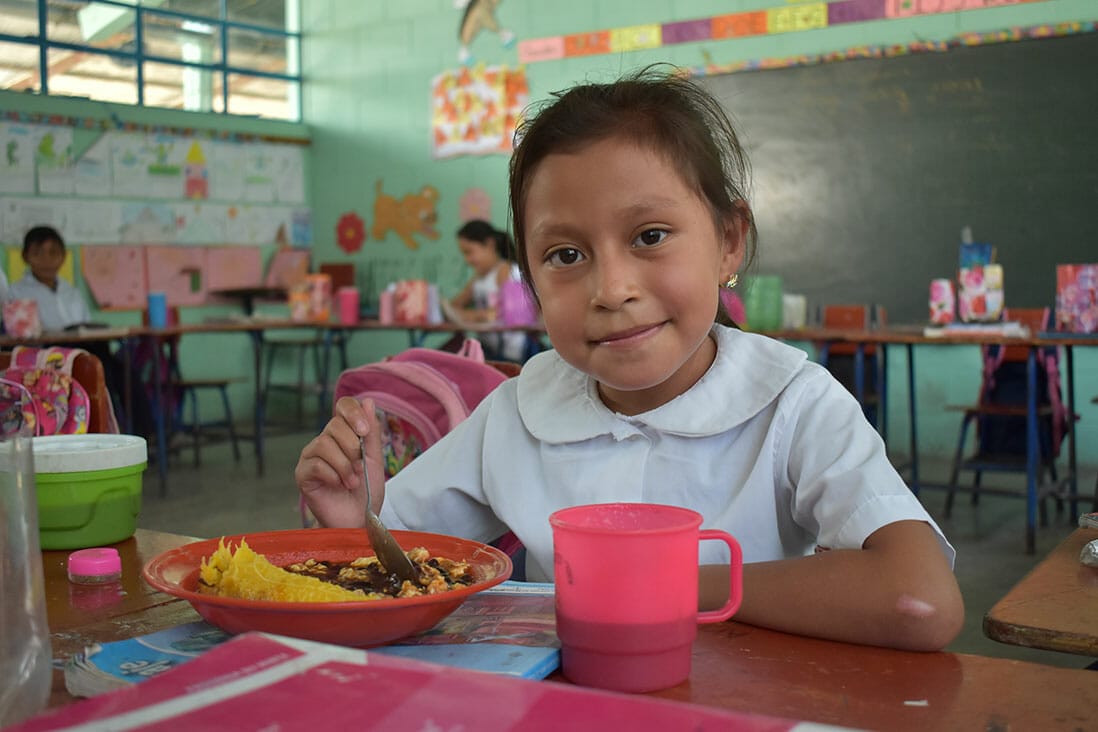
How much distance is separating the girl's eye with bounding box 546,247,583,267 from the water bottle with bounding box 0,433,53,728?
49 centimetres

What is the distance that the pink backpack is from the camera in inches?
62.1

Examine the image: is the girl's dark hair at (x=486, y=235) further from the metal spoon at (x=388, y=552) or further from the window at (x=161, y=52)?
the metal spoon at (x=388, y=552)

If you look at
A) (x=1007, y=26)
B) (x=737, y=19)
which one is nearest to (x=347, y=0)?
(x=737, y=19)

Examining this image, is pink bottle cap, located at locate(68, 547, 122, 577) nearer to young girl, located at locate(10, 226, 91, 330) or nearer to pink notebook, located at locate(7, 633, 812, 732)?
pink notebook, located at locate(7, 633, 812, 732)

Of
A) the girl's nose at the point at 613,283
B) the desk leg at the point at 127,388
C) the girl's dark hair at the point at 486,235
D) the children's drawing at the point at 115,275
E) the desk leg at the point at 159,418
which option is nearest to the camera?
the girl's nose at the point at 613,283

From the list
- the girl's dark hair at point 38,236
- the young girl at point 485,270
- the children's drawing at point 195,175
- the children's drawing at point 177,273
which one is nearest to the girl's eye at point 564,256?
the young girl at point 485,270

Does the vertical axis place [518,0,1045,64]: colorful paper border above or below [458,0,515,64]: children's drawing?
below

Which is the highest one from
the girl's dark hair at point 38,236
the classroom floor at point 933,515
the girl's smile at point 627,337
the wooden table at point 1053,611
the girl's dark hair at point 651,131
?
the girl's dark hair at point 38,236

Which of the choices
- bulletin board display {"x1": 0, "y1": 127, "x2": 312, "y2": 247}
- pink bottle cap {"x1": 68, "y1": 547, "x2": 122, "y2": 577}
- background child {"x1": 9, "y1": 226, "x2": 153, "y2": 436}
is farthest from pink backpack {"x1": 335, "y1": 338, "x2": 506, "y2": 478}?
bulletin board display {"x1": 0, "y1": 127, "x2": 312, "y2": 247}

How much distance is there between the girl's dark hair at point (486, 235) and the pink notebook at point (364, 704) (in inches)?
205

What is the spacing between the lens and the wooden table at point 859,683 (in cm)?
62

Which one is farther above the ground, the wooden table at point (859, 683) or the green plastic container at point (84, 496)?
the green plastic container at point (84, 496)

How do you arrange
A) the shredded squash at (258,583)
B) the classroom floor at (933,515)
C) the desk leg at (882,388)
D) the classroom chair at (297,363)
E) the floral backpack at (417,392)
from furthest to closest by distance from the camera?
1. the classroom chair at (297,363)
2. the desk leg at (882,388)
3. the classroom floor at (933,515)
4. the floral backpack at (417,392)
5. the shredded squash at (258,583)

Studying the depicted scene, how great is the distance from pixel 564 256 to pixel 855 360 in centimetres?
371
